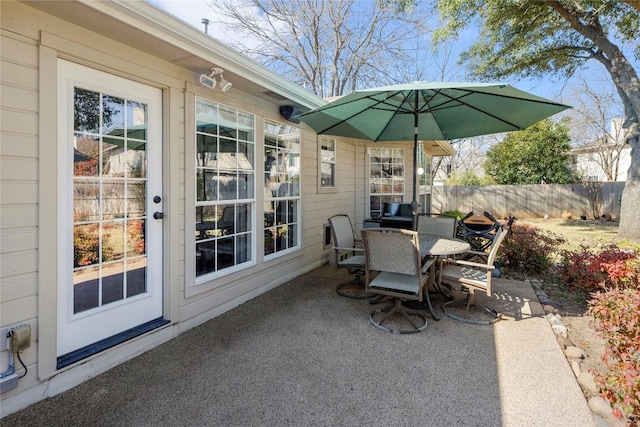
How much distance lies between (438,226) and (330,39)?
460 inches

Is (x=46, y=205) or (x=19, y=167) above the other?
(x=19, y=167)

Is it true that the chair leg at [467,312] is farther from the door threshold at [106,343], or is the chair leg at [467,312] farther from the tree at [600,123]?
the tree at [600,123]

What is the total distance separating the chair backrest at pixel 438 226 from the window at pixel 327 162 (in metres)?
1.87

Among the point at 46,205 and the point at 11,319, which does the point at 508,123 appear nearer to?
the point at 46,205

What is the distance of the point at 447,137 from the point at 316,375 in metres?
4.23

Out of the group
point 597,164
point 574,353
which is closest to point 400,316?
point 574,353

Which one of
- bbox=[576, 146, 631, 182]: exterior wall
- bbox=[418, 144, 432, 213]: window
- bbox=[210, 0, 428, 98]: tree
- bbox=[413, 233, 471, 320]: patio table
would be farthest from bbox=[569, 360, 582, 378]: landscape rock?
bbox=[576, 146, 631, 182]: exterior wall

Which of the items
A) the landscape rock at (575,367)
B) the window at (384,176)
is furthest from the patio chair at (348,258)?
the window at (384,176)

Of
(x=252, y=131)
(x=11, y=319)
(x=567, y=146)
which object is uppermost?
(x=567, y=146)

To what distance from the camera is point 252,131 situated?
4074 millimetres

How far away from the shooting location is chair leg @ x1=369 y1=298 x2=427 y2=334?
323cm

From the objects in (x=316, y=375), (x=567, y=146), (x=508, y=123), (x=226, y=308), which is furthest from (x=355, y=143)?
(x=567, y=146)

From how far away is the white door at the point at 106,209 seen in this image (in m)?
2.33

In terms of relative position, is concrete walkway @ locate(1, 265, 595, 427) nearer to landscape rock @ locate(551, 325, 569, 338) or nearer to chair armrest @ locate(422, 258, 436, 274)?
landscape rock @ locate(551, 325, 569, 338)
